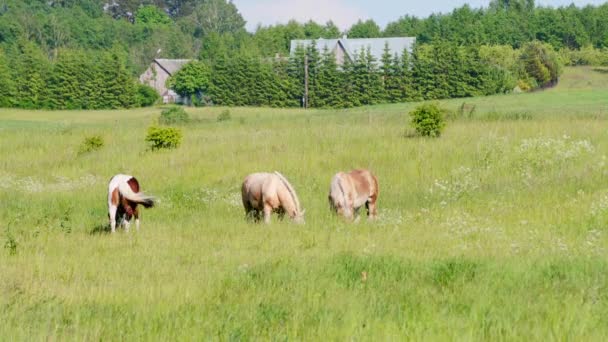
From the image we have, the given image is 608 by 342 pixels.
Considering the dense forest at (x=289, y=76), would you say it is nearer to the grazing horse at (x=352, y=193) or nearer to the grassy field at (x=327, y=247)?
the grassy field at (x=327, y=247)

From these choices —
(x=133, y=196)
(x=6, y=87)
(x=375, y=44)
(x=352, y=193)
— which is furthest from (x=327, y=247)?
(x=375, y=44)

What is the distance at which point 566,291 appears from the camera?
8.91 metres

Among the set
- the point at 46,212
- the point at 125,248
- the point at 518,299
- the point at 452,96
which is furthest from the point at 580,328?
the point at 452,96

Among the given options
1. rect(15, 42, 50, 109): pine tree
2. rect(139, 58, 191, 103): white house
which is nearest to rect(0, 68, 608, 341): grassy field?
rect(15, 42, 50, 109): pine tree

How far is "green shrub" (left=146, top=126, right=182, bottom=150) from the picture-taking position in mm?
31922

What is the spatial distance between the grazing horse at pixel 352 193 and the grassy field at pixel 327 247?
724 mm

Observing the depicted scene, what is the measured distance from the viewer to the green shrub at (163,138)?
31.9 metres

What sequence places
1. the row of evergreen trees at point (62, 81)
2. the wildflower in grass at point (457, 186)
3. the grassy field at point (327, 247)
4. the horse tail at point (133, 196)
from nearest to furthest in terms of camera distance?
the grassy field at point (327, 247)
the horse tail at point (133, 196)
the wildflower in grass at point (457, 186)
the row of evergreen trees at point (62, 81)

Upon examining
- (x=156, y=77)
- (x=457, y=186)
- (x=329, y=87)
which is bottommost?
(x=156, y=77)

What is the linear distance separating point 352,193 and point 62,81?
3249 inches

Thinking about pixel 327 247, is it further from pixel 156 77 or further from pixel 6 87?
pixel 156 77

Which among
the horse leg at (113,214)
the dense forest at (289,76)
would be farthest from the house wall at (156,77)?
the horse leg at (113,214)

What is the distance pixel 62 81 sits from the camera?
306ft

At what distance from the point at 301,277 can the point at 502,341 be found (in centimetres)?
334
